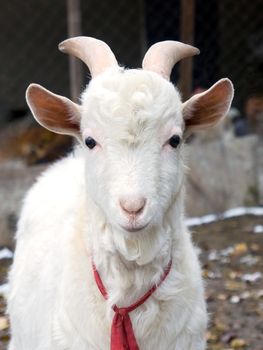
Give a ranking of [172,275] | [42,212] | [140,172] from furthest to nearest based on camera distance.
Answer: [42,212], [172,275], [140,172]

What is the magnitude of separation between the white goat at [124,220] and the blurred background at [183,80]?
3.01 m

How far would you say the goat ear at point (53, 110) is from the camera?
3.19m

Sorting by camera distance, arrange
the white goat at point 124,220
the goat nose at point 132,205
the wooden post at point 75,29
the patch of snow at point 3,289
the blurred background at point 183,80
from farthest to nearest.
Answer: the blurred background at point 183,80
the wooden post at point 75,29
the patch of snow at point 3,289
the white goat at point 124,220
the goat nose at point 132,205

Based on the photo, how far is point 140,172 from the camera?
9.32 feet

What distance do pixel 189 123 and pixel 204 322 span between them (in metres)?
0.84

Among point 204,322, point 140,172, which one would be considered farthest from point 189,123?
point 204,322

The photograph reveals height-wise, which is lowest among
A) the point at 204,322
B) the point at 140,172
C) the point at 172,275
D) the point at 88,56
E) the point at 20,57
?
the point at 204,322

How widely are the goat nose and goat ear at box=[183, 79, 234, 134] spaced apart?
0.59 metres

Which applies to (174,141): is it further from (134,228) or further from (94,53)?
(94,53)

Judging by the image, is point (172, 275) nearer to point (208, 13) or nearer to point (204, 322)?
point (204, 322)

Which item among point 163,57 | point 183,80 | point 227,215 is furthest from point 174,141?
point 227,215

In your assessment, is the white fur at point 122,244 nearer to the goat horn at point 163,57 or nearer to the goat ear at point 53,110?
the goat ear at point 53,110

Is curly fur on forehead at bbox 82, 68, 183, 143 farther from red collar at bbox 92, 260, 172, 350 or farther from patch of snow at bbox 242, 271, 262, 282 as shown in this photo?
patch of snow at bbox 242, 271, 262, 282

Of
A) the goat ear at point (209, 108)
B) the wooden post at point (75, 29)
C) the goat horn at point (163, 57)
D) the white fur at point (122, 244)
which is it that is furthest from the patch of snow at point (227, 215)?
the goat ear at point (209, 108)
